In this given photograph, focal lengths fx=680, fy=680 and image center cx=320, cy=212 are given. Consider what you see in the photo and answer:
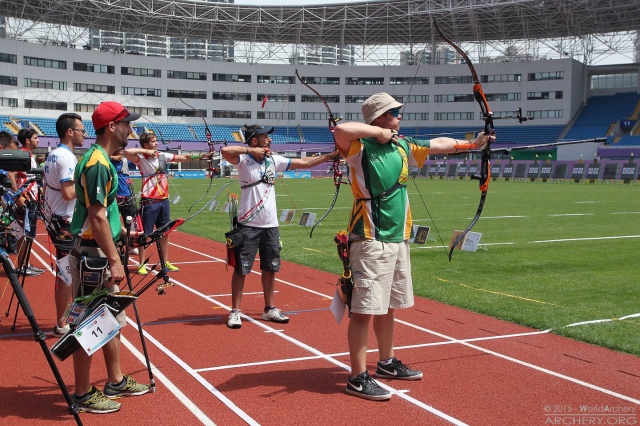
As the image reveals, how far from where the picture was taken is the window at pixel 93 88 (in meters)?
74.1

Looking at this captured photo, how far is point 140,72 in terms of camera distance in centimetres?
7838

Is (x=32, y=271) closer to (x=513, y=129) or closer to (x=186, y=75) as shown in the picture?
(x=186, y=75)

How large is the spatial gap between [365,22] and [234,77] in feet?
61.1

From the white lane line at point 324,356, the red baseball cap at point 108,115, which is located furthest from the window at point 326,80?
the red baseball cap at point 108,115

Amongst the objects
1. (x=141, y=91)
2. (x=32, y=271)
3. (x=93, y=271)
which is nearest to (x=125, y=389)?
(x=93, y=271)

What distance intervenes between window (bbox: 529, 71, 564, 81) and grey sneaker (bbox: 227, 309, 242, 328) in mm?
75598

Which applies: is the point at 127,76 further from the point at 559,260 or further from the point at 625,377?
the point at 625,377

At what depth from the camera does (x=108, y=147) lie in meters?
5.07

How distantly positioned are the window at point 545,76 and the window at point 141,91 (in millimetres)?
43023

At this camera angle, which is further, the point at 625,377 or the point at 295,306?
the point at 295,306

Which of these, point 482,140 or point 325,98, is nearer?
point 482,140

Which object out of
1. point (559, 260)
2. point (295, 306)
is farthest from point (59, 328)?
point (559, 260)

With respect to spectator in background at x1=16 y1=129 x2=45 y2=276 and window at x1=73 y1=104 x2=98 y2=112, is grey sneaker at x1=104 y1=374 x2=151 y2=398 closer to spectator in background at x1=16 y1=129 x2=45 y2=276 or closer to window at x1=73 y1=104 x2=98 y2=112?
spectator in background at x1=16 y1=129 x2=45 y2=276

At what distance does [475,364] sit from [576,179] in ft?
178
